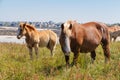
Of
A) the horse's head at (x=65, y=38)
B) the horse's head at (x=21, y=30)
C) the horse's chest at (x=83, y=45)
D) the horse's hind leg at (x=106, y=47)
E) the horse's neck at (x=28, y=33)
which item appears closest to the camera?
the horse's head at (x=65, y=38)

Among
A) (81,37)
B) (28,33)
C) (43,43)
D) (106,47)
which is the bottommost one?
(43,43)

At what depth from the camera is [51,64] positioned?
11.1m

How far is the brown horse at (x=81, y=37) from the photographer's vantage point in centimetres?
1005

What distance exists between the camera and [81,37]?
10.8m

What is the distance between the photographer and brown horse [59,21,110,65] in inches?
396

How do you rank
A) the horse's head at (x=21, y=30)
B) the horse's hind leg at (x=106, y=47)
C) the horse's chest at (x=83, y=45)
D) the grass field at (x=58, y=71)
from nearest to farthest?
1. the grass field at (x=58, y=71)
2. the horse's chest at (x=83, y=45)
3. the horse's hind leg at (x=106, y=47)
4. the horse's head at (x=21, y=30)

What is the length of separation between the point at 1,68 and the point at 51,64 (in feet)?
5.85

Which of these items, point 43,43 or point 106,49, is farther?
point 43,43

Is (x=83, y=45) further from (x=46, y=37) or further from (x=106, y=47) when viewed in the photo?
(x=46, y=37)

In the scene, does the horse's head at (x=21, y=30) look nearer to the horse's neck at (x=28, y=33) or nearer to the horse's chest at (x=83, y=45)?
the horse's neck at (x=28, y=33)

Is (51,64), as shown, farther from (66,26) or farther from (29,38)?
(29,38)

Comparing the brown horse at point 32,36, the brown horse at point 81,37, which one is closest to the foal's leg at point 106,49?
the brown horse at point 81,37

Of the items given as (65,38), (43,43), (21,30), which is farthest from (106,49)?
(43,43)

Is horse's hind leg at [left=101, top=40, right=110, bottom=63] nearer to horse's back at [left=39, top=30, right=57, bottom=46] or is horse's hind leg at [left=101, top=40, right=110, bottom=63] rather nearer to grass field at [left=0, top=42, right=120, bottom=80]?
grass field at [left=0, top=42, right=120, bottom=80]
